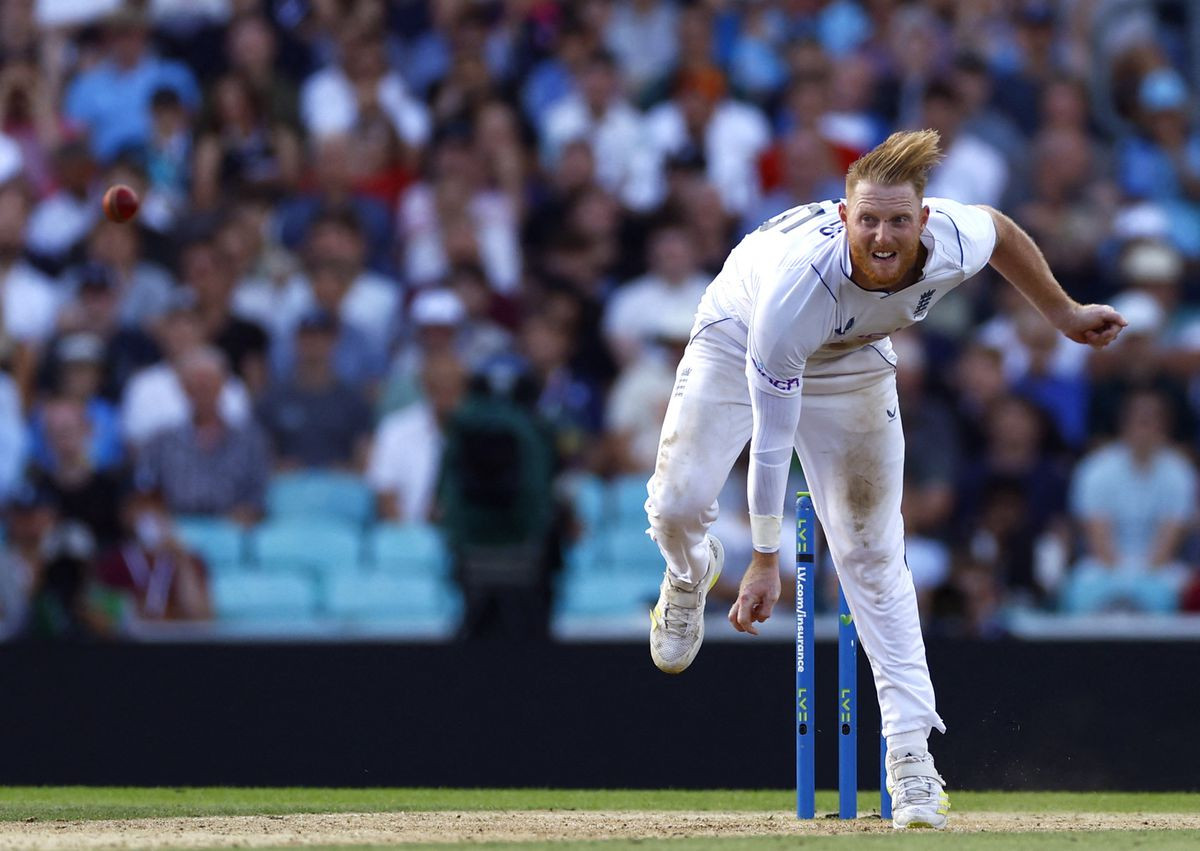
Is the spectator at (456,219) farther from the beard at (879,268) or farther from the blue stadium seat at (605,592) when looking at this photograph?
the beard at (879,268)

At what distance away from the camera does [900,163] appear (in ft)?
21.3

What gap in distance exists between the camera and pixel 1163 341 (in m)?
12.6

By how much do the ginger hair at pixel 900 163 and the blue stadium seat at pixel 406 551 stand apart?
527cm

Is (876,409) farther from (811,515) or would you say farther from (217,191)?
(217,191)

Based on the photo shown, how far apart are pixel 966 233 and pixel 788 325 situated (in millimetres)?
713

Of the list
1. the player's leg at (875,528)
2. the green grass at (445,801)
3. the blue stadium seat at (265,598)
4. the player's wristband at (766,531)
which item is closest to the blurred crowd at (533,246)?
the blue stadium seat at (265,598)

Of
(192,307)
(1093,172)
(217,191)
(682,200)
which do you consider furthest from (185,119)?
(1093,172)

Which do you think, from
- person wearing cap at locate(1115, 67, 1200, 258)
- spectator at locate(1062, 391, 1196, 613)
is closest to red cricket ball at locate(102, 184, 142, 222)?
spectator at locate(1062, 391, 1196, 613)

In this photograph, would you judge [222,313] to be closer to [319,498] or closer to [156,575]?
[319,498]

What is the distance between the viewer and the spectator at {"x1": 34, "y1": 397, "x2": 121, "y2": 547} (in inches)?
447

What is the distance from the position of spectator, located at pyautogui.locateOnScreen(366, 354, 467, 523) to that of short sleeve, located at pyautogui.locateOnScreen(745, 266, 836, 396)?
5.30 m

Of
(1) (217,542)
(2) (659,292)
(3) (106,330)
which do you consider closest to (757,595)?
(1) (217,542)

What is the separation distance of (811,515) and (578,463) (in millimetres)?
4708

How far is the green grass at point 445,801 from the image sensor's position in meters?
8.20
